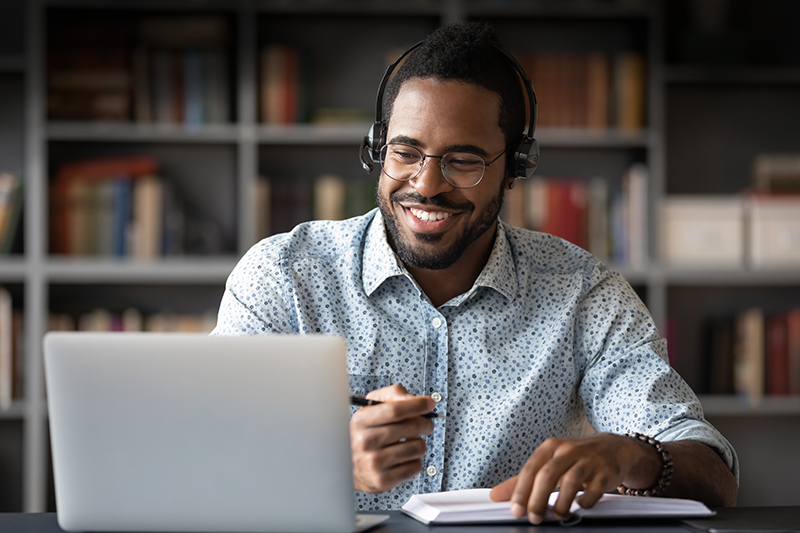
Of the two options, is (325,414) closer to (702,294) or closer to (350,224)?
(350,224)

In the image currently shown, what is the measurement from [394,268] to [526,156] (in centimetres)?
30

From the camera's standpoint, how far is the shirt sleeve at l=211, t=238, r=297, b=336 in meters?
1.20

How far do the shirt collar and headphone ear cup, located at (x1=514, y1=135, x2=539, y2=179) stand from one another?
139 mm

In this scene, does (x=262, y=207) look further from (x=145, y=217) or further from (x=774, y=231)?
(x=774, y=231)

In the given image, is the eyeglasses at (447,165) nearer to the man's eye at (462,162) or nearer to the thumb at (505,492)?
the man's eye at (462,162)

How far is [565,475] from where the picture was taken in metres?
A: 0.82

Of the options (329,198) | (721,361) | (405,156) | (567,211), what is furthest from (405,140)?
(721,361)

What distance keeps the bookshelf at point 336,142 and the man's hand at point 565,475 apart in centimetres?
171

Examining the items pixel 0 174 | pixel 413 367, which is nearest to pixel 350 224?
pixel 413 367

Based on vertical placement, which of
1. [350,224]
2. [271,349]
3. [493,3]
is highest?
[493,3]

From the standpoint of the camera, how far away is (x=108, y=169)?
2508mm

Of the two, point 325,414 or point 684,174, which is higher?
point 684,174

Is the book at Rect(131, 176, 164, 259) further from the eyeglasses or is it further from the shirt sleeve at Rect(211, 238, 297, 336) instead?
the eyeglasses

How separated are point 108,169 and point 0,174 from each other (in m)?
0.36
